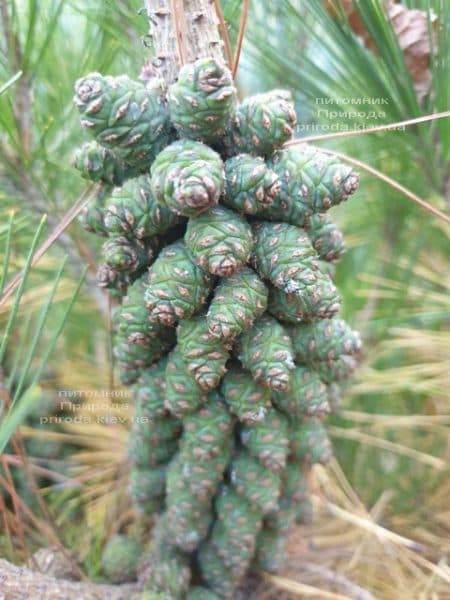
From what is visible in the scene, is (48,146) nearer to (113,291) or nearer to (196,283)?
(113,291)

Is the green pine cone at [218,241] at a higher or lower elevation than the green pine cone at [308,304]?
higher

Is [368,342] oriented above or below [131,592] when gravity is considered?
above

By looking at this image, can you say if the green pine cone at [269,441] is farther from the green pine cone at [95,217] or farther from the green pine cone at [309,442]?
the green pine cone at [95,217]

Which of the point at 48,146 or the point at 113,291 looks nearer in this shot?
the point at 113,291

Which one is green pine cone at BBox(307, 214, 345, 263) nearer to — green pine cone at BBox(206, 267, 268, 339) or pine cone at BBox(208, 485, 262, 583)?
green pine cone at BBox(206, 267, 268, 339)

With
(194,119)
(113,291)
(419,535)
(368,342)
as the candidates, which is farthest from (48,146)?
(419,535)

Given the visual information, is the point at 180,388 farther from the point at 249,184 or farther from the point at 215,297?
the point at 249,184

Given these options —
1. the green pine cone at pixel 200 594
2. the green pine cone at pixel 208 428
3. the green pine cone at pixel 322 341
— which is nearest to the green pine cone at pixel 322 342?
the green pine cone at pixel 322 341
